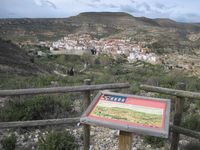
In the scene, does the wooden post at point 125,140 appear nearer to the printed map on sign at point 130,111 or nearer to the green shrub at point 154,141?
the printed map on sign at point 130,111

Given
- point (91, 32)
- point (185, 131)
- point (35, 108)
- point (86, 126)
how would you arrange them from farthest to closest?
point (91, 32) → point (35, 108) → point (86, 126) → point (185, 131)

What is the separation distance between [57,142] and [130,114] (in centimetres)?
210

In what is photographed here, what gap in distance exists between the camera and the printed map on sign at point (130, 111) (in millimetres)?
3889

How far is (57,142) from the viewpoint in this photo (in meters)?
5.72

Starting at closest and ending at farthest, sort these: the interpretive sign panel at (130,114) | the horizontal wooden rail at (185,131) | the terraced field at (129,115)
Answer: the interpretive sign panel at (130,114) < the terraced field at (129,115) < the horizontal wooden rail at (185,131)

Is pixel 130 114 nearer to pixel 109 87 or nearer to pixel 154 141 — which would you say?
pixel 109 87

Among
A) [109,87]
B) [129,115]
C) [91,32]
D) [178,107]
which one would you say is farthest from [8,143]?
[91,32]

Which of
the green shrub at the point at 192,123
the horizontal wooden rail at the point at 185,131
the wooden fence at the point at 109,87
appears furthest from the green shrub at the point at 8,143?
the green shrub at the point at 192,123

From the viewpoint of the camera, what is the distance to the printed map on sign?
3.89 meters

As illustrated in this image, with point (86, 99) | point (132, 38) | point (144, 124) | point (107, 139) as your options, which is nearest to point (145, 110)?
point (144, 124)

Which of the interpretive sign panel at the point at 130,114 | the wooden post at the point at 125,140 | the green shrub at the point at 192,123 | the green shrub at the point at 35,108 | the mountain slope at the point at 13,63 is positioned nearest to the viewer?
the interpretive sign panel at the point at 130,114

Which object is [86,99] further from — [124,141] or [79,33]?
[79,33]

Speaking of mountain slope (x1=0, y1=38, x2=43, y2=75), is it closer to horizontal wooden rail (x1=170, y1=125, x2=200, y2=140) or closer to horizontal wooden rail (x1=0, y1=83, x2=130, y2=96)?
horizontal wooden rail (x1=0, y1=83, x2=130, y2=96)

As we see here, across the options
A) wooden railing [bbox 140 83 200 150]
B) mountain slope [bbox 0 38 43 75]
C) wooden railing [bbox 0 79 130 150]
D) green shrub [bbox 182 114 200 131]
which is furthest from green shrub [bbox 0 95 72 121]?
mountain slope [bbox 0 38 43 75]
